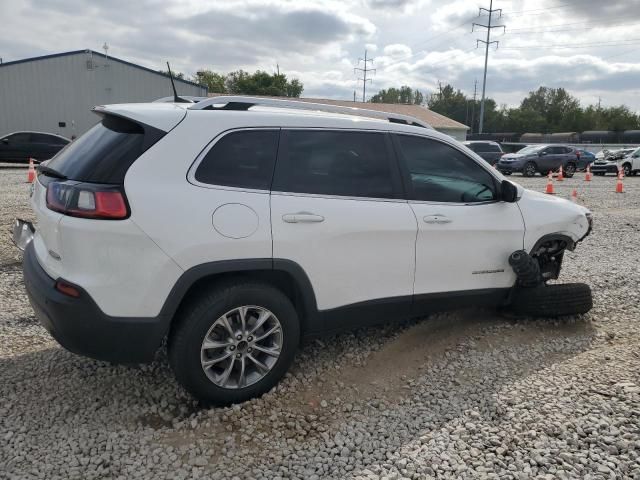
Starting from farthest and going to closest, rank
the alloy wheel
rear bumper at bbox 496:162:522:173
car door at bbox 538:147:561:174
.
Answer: car door at bbox 538:147:561:174 < rear bumper at bbox 496:162:522:173 < the alloy wheel

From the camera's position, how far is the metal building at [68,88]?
30.5 metres

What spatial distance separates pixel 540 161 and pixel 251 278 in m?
24.6

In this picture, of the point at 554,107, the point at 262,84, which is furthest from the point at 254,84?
the point at 554,107

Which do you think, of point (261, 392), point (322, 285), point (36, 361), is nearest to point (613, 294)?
point (322, 285)

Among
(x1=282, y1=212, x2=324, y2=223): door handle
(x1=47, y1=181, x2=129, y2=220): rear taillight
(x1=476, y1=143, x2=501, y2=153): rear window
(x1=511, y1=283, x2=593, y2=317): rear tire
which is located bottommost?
(x1=511, y1=283, x2=593, y2=317): rear tire

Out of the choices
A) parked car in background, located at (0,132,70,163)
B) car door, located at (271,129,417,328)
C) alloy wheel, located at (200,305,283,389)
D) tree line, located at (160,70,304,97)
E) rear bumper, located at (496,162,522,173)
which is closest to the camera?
alloy wheel, located at (200,305,283,389)

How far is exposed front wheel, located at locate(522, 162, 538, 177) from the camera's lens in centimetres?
2462

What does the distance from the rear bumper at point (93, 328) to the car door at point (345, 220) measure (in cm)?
87

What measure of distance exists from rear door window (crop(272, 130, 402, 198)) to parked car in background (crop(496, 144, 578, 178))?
22.8m

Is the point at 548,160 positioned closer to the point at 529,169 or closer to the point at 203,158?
the point at 529,169

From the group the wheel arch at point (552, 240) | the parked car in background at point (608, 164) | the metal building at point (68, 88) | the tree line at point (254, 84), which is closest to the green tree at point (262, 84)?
the tree line at point (254, 84)

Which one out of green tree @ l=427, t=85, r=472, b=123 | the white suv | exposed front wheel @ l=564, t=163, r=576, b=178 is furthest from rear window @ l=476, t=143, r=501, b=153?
green tree @ l=427, t=85, r=472, b=123

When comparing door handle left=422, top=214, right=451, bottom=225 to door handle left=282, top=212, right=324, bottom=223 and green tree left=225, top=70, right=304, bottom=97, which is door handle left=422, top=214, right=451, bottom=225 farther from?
green tree left=225, top=70, right=304, bottom=97

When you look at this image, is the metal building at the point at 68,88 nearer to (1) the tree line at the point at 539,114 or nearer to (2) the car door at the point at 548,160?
(2) the car door at the point at 548,160
